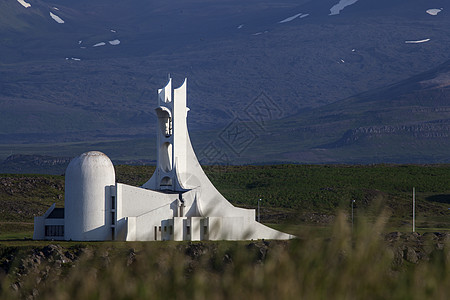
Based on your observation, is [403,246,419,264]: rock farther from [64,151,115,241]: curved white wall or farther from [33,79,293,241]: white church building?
[64,151,115,241]: curved white wall

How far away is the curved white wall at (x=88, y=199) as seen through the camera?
35.8 meters

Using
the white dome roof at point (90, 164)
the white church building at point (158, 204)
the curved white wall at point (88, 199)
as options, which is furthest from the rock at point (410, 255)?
the white dome roof at point (90, 164)

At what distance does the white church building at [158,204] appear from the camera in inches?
1415

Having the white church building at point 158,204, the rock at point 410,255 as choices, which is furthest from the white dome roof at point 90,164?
the rock at point 410,255

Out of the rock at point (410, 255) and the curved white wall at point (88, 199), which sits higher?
the curved white wall at point (88, 199)

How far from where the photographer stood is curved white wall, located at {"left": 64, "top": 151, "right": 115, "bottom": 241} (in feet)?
118

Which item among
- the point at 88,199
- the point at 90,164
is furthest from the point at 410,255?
the point at 90,164

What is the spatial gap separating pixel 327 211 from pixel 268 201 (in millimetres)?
5126

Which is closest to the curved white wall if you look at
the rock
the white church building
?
the white church building

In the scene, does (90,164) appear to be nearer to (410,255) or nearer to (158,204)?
(158,204)

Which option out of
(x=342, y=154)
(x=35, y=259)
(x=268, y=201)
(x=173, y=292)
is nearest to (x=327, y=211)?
(x=268, y=201)

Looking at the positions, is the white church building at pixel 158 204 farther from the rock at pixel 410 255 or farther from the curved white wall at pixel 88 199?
the rock at pixel 410 255

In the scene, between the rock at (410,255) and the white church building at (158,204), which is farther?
the rock at (410,255)

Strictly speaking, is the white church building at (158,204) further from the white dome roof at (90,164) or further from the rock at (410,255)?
the rock at (410,255)
